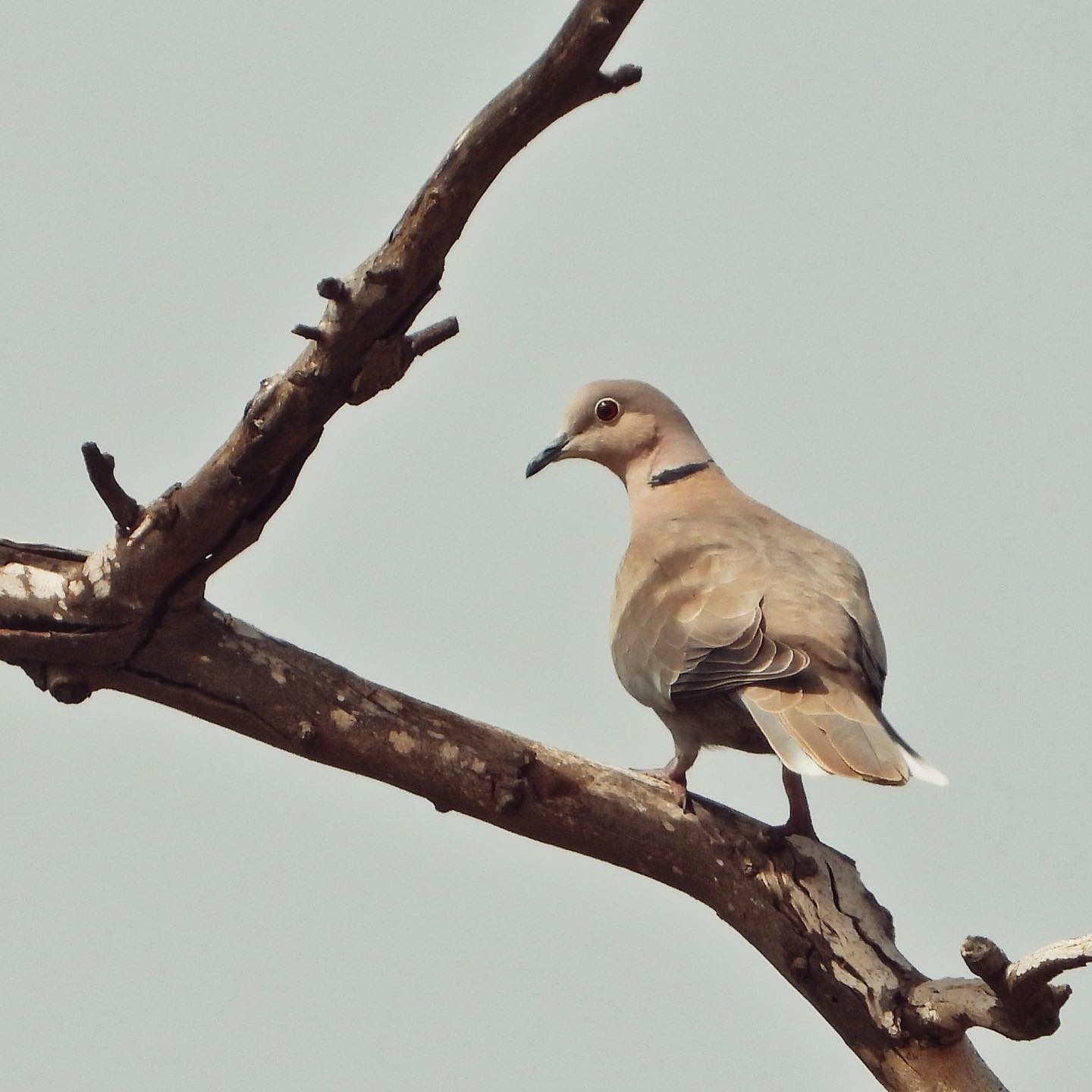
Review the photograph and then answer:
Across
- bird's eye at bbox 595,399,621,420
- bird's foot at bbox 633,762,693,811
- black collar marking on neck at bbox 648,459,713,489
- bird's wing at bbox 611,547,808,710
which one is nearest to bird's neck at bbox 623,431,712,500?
black collar marking on neck at bbox 648,459,713,489

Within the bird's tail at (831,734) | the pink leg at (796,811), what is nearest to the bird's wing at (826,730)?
the bird's tail at (831,734)

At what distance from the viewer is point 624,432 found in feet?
15.0

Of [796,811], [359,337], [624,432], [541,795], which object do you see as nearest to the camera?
[359,337]

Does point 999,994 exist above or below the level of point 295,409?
below

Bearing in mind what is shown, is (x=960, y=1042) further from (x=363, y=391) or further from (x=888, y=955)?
(x=363, y=391)

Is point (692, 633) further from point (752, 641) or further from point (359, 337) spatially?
point (359, 337)

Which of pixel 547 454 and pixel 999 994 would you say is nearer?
pixel 999 994

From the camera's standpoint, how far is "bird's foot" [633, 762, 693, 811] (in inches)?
137

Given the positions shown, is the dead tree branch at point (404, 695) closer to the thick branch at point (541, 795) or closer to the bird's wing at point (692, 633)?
the thick branch at point (541, 795)

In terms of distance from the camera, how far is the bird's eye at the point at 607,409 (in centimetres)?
460

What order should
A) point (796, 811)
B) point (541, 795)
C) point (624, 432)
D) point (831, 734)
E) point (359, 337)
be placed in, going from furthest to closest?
point (624, 432), point (796, 811), point (541, 795), point (831, 734), point (359, 337)

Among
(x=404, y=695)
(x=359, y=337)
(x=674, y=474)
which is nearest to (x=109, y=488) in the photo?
(x=359, y=337)

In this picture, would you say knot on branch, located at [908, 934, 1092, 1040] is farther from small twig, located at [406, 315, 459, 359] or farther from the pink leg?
small twig, located at [406, 315, 459, 359]

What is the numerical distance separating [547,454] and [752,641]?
133cm
